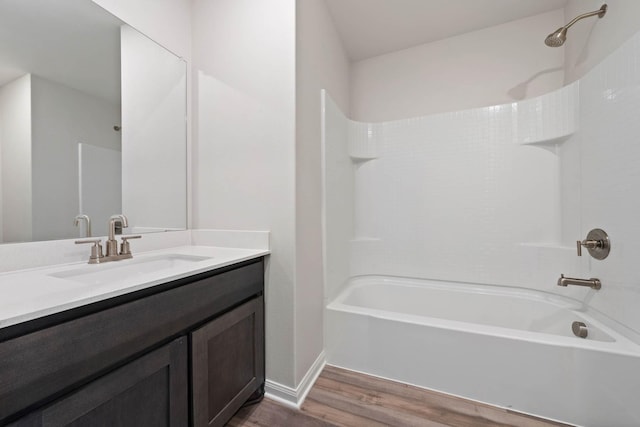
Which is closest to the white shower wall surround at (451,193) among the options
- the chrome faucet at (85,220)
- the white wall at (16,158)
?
the chrome faucet at (85,220)

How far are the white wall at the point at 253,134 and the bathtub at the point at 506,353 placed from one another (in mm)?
548

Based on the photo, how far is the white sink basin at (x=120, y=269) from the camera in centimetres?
93

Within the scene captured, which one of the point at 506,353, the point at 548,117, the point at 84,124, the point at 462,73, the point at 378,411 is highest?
the point at 462,73

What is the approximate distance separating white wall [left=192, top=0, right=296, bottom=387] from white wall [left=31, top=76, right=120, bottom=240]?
529 mm

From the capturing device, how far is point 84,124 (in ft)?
3.66

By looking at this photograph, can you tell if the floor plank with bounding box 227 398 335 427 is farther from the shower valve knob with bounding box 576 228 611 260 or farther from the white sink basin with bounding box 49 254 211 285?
the shower valve knob with bounding box 576 228 611 260

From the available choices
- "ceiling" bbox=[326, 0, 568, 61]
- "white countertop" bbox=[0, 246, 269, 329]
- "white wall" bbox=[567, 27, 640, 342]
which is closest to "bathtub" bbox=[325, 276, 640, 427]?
"white wall" bbox=[567, 27, 640, 342]

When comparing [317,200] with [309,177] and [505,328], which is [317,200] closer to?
[309,177]

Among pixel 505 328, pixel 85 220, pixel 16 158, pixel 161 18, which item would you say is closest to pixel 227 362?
pixel 85 220

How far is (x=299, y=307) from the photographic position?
1.34m

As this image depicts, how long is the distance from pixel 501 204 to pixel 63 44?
9.19 feet

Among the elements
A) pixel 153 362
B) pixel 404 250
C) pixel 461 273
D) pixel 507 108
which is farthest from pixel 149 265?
pixel 507 108

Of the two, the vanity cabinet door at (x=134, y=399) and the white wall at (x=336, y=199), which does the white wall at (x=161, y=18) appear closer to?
the white wall at (x=336, y=199)

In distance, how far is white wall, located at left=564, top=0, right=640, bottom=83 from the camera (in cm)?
124
